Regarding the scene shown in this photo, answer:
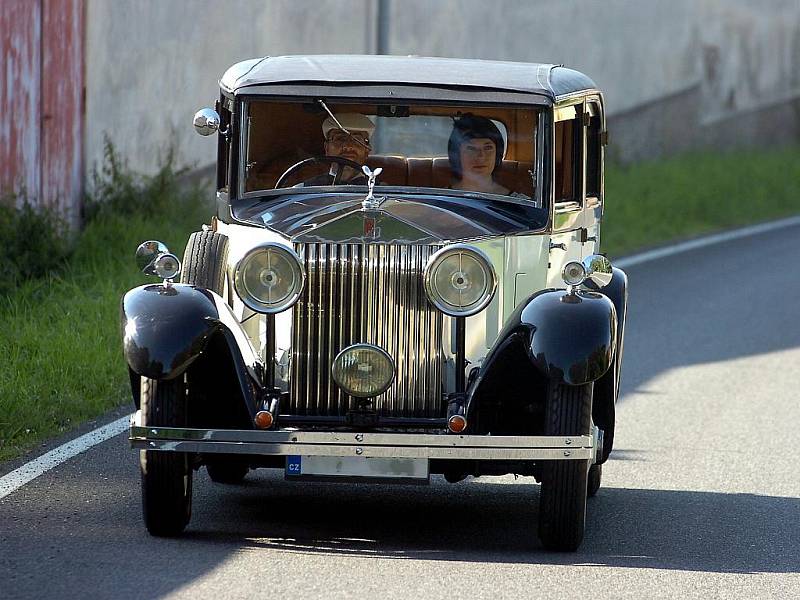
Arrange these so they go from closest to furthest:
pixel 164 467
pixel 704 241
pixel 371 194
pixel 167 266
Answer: pixel 164 467, pixel 167 266, pixel 371 194, pixel 704 241

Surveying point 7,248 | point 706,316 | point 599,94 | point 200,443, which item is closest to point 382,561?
point 200,443

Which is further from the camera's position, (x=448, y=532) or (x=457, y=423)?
(x=448, y=532)

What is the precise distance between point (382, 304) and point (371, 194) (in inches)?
26.5

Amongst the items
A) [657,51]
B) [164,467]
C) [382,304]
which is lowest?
[164,467]

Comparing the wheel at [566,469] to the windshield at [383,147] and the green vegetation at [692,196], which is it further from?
the green vegetation at [692,196]

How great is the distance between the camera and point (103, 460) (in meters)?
7.70

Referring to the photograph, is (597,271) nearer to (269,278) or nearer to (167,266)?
(269,278)

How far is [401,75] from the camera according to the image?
7035 millimetres

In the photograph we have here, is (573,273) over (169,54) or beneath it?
beneath

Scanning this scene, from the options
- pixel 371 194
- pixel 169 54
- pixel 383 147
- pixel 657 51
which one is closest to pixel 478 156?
pixel 383 147

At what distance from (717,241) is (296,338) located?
41.3 ft

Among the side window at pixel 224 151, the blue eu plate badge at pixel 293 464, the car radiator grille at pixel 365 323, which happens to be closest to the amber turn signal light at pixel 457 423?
the car radiator grille at pixel 365 323

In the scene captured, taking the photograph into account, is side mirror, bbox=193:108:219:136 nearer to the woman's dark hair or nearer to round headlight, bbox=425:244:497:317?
the woman's dark hair

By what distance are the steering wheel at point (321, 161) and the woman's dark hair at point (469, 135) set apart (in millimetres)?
415
